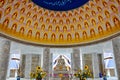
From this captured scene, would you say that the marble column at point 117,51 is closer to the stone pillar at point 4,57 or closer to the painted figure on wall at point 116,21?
the painted figure on wall at point 116,21

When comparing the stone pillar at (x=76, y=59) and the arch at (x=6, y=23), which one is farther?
the stone pillar at (x=76, y=59)

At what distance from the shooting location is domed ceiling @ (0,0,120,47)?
632 inches

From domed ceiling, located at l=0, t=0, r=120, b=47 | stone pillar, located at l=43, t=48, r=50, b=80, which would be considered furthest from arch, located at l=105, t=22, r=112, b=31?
stone pillar, located at l=43, t=48, r=50, b=80

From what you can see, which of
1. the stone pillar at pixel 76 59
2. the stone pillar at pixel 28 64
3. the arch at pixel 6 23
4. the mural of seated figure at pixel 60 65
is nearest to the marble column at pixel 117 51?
the stone pillar at pixel 76 59

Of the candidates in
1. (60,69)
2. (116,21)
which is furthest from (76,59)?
(116,21)

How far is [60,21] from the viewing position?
19344 millimetres

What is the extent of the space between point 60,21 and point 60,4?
3177mm

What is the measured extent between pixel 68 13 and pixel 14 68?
1509cm

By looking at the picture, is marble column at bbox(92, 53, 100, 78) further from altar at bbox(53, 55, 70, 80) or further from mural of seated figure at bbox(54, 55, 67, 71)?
mural of seated figure at bbox(54, 55, 67, 71)

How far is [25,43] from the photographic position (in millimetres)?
18000

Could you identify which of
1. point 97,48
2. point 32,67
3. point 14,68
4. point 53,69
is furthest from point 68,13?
point 14,68

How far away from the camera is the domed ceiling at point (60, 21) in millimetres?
16062

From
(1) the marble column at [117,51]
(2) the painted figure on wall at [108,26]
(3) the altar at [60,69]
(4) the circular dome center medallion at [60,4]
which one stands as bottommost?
(3) the altar at [60,69]

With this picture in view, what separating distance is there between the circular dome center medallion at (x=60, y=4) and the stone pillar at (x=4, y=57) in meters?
5.95
